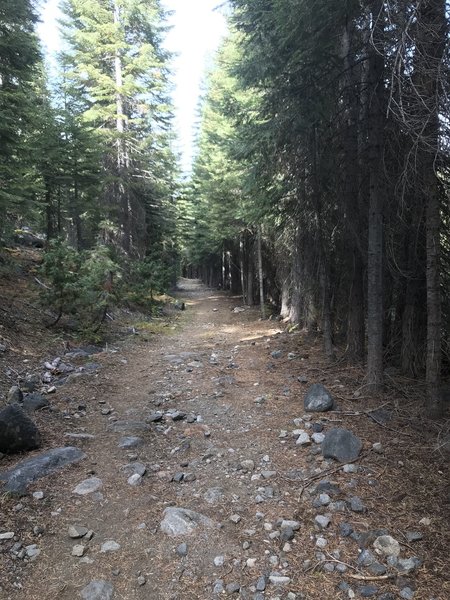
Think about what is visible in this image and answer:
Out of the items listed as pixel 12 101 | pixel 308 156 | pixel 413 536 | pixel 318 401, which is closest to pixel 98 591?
pixel 413 536

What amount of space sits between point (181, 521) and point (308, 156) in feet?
24.1

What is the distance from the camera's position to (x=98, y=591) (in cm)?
311

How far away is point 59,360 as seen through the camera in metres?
8.84

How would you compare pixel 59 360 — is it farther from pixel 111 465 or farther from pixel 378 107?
pixel 378 107

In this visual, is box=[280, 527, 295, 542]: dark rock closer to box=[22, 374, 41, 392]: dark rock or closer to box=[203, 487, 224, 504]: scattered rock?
box=[203, 487, 224, 504]: scattered rock

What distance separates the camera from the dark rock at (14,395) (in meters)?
6.33

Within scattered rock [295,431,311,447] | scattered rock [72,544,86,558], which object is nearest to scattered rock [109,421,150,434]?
scattered rock [295,431,311,447]

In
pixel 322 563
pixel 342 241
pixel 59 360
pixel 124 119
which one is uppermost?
pixel 124 119

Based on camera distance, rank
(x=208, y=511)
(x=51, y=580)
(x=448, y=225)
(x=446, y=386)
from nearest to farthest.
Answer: (x=51, y=580) → (x=208, y=511) → (x=448, y=225) → (x=446, y=386)

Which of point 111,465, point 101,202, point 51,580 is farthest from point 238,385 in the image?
point 101,202

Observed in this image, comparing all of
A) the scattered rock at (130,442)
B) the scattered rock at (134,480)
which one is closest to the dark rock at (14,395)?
the scattered rock at (130,442)

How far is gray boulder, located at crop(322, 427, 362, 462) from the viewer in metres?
4.87

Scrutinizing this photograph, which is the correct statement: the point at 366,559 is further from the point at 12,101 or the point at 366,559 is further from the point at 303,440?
the point at 12,101

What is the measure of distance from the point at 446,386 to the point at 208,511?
474 centimetres
